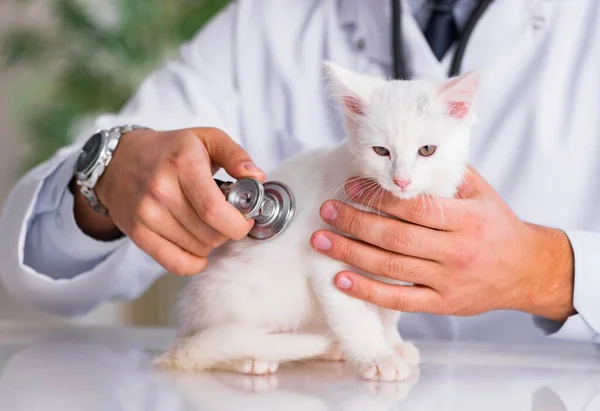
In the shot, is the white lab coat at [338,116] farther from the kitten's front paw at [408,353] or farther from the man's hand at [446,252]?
the kitten's front paw at [408,353]

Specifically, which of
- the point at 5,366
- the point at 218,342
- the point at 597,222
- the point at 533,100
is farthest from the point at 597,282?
the point at 5,366

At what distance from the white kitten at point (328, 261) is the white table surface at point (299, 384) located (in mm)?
35

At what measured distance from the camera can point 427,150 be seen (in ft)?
2.81

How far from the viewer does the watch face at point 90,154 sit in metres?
1.08

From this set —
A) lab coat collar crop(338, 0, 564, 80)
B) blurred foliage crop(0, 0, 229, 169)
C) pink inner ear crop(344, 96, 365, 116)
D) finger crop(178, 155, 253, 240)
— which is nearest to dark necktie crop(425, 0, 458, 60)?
lab coat collar crop(338, 0, 564, 80)

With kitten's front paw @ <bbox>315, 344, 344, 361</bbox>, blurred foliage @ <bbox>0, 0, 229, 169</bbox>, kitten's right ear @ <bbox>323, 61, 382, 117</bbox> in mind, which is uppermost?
kitten's right ear @ <bbox>323, 61, 382, 117</bbox>

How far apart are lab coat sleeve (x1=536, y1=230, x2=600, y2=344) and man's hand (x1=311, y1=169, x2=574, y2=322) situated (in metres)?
0.02

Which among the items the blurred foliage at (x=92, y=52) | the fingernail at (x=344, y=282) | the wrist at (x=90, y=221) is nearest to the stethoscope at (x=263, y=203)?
the fingernail at (x=344, y=282)

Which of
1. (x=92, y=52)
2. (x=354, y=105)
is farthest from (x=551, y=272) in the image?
(x=92, y=52)

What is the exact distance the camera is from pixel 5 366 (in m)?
0.99

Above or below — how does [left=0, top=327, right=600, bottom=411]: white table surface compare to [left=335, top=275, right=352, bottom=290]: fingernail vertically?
below

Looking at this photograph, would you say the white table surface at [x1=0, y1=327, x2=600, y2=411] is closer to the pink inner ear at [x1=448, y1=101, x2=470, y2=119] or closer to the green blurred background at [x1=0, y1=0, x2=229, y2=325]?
the pink inner ear at [x1=448, y1=101, x2=470, y2=119]

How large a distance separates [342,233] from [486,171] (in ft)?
1.78

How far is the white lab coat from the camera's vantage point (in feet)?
4.07
